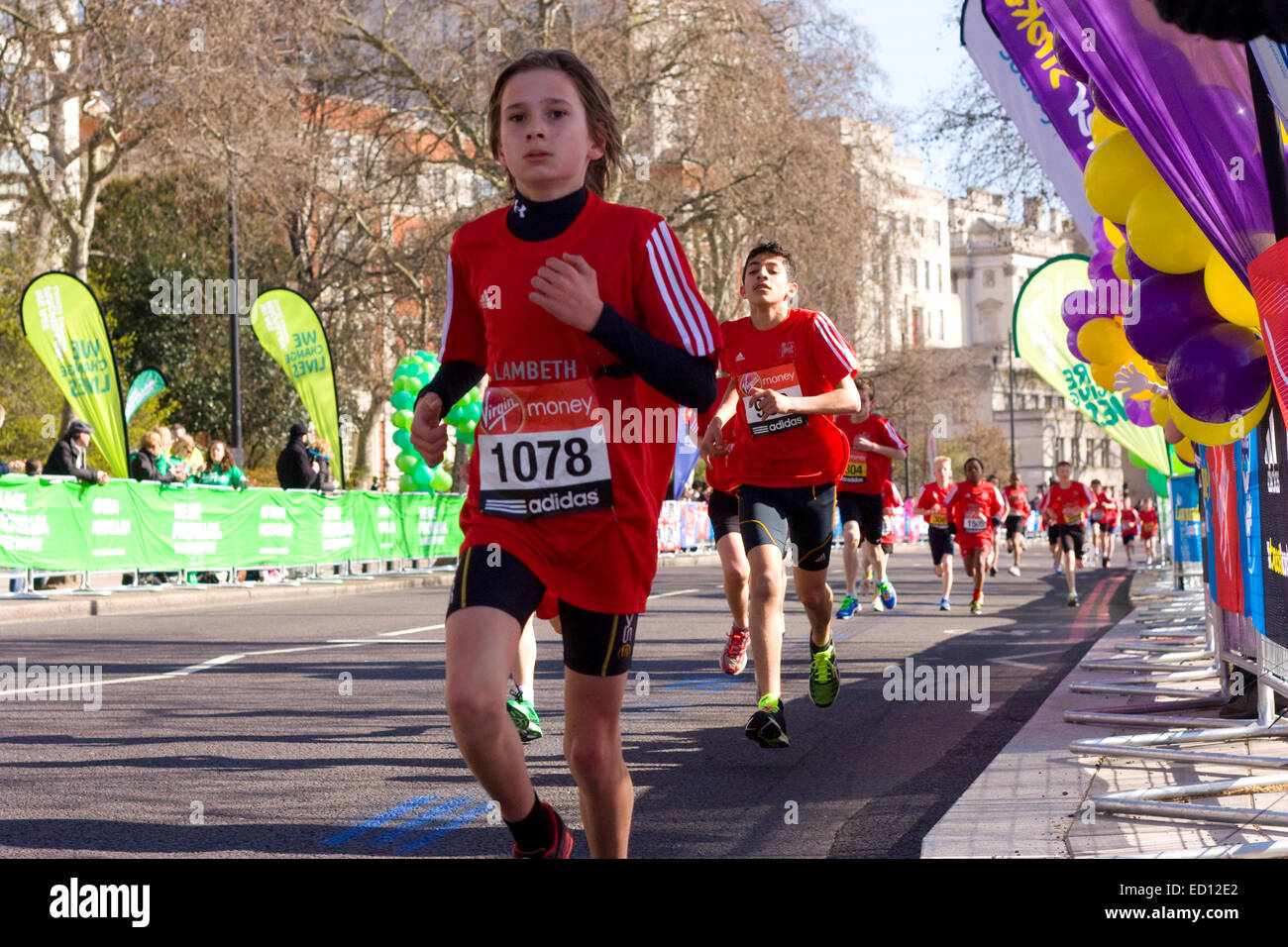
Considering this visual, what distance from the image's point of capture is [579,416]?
156 inches

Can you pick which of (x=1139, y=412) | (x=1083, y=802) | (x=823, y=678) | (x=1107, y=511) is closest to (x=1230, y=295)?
(x=1083, y=802)

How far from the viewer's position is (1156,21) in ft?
17.5

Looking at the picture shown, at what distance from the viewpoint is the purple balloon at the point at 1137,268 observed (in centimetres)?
667

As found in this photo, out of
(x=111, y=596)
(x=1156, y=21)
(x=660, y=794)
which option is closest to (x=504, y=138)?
(x=1156, y=21)

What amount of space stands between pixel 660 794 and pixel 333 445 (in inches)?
768

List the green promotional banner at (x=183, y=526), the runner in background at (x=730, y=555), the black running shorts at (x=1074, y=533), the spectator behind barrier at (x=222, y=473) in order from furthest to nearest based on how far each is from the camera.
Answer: the black running shorts at (x=1074, y=533)
the spectator behind barrier at (x=222, y=473)
the green promotional banner at (x=183, y=526)
the runner in background at (x=730, y=555)

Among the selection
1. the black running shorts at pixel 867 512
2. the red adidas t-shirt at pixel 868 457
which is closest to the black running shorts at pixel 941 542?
the black running shorts at pixel 867 512

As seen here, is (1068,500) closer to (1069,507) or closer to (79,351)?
(1069,507)

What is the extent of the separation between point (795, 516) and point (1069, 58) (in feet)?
8.11

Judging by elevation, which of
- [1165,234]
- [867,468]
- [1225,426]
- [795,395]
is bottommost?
[1225,426]

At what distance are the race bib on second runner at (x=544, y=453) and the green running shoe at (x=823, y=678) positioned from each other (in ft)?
13.6

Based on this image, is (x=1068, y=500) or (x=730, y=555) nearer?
(x=730, y=555)

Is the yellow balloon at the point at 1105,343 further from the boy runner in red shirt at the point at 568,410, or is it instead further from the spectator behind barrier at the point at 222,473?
the spectator behind barrier at the point at 222,473

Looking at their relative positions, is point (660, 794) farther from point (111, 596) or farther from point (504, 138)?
point (111, 596)
